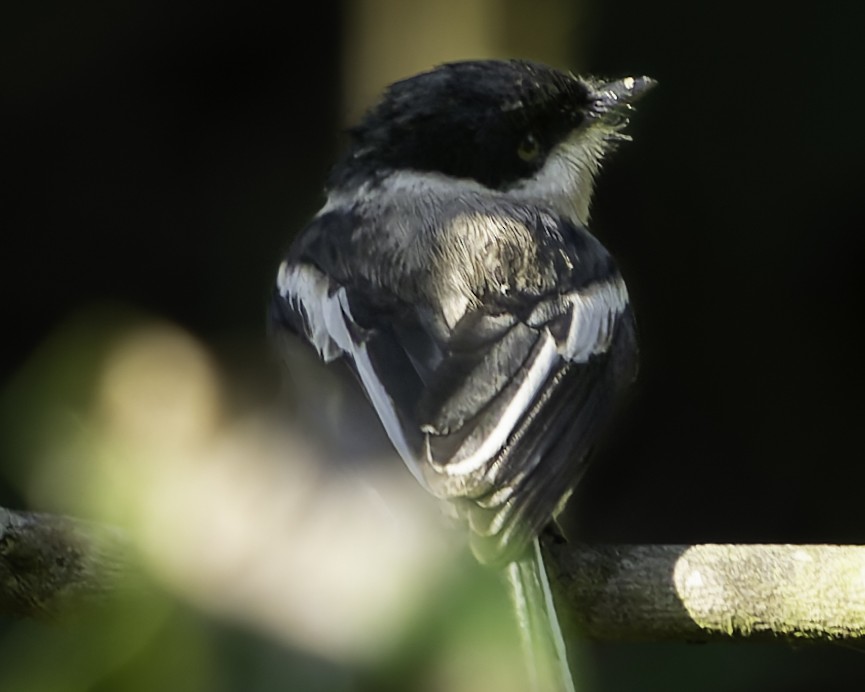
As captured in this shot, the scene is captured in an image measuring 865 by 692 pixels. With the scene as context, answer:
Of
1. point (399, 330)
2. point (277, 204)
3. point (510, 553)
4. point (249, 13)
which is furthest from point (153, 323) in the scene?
point (510, 553)

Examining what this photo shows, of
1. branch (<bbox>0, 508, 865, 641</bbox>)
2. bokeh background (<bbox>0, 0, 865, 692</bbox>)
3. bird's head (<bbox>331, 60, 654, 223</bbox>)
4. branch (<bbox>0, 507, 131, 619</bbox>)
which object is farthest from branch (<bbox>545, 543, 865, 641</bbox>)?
bokeh background (<bbox>0, 0, 865, 692</bbox>)

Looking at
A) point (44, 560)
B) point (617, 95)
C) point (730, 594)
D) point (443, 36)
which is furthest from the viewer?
point (443, 36)

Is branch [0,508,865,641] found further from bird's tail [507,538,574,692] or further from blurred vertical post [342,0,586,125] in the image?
blurred vertical post [342,0,586,125]

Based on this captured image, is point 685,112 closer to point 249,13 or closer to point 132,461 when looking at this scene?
point 249,13

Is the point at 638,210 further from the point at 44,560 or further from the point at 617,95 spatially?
the point at 44,560

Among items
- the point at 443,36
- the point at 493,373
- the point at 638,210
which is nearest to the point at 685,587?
the point at 493,373

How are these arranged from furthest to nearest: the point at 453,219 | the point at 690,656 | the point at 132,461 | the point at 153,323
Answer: the point at 153,323 < the point at 690,656 < the point at 453,219 < the point at 132,461
